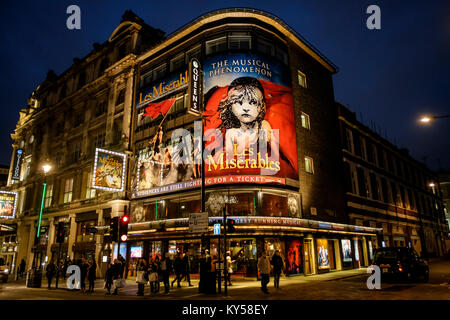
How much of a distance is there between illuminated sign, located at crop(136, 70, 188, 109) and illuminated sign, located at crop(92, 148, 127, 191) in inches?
224

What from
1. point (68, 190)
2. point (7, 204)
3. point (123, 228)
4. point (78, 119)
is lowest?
point (123, 228)

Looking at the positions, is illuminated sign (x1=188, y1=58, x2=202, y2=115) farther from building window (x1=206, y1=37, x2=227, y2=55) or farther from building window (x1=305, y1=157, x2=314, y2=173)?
building window (x1=305, y1=157, x2=314, y2=173)

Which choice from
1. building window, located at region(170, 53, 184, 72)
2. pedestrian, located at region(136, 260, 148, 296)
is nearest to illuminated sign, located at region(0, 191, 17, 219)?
building window, located at region(170, 53, 184, 72)

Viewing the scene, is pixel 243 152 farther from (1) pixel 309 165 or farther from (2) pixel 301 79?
(2) pixel 301 79

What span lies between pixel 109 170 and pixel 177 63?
36.4 ft

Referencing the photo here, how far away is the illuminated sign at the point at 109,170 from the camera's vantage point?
26.0 m

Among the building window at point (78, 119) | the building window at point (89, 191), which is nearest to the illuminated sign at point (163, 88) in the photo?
the building window at point (89, 191)

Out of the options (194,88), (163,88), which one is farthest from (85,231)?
(194,88)

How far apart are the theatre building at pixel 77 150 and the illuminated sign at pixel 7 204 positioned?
122 millimetres

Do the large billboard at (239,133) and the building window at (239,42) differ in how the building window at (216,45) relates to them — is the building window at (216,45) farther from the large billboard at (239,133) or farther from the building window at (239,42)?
the large billboard at (239,133)

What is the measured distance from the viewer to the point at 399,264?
1650cm

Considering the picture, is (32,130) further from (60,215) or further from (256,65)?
(256,65)

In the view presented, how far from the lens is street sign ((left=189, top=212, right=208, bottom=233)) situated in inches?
574
